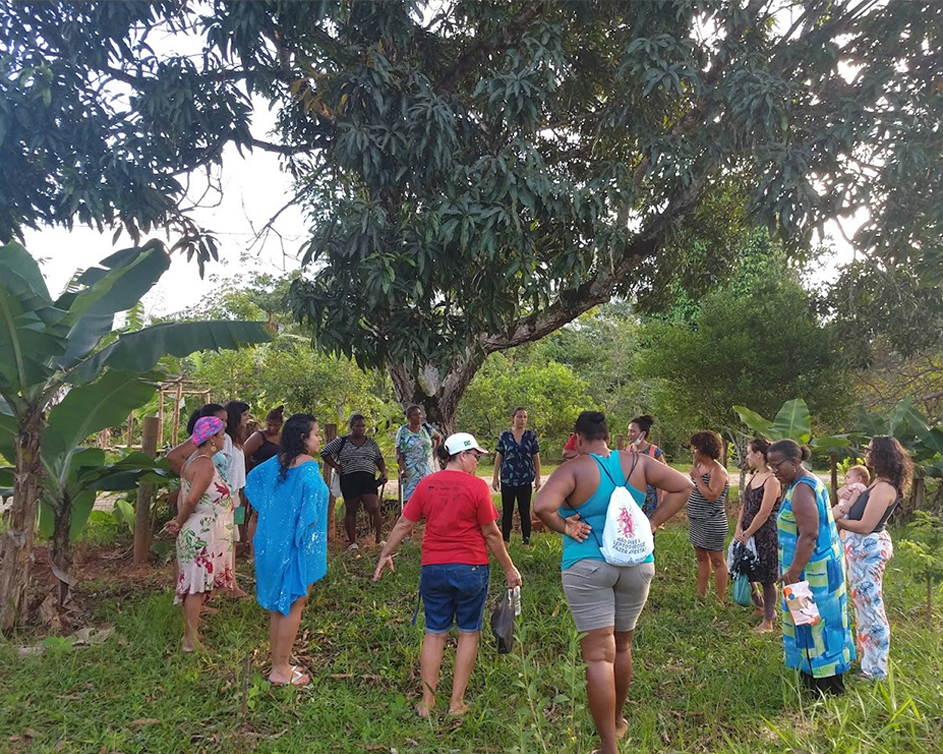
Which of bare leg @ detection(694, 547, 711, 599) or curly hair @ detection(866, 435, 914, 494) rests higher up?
curly hair @ detection(866, 435, 914, 494)

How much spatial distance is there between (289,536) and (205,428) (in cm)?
96

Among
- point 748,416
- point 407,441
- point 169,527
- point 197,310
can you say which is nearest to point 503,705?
point 169,527

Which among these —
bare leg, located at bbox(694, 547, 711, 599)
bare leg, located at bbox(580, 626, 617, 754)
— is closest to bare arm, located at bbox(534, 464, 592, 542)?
bare leg, located at bbox(580, 626, 617, 754)

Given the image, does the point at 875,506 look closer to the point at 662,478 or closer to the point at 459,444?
the point at 662,478

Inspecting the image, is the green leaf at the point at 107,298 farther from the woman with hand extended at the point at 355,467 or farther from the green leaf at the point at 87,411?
the woman with hand extended at the point at 355,467

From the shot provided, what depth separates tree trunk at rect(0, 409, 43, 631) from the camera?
496 centimetres

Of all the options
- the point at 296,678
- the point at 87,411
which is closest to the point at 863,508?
the point at 296,678

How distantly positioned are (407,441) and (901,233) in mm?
5611

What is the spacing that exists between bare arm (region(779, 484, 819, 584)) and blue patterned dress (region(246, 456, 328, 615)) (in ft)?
9.17

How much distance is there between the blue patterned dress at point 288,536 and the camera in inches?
170

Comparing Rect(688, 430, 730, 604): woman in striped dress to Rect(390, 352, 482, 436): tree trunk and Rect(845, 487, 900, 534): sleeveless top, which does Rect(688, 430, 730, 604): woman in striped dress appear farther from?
Rect(390, 352, 482, 436): tree trunk

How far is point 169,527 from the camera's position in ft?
15.4

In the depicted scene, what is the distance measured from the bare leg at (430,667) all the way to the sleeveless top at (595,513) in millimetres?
1084

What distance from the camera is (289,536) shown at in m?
4.34
